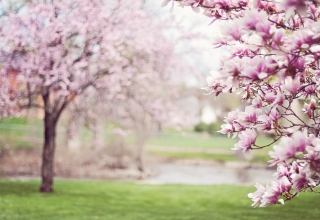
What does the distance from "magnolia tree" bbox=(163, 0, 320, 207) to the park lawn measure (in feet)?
15.0

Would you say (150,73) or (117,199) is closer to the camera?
(117,199)

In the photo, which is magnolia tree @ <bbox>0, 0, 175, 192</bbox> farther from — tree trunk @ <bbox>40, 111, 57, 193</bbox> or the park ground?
the park ground

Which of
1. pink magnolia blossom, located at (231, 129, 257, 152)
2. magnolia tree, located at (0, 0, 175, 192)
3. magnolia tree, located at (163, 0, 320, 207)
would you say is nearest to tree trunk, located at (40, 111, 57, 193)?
magnolia tree, located at (0, 0, 175, 192)

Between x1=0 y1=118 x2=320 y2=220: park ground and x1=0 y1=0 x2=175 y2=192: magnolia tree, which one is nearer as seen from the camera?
x1=0 y1=118 x2=320 y2=220: park ground

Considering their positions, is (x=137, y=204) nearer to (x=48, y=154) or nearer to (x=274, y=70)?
(x=48, y=154)

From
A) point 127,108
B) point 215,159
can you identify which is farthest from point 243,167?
point 127,108

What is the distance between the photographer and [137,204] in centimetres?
919

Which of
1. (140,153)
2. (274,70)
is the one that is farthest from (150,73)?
(140,153)

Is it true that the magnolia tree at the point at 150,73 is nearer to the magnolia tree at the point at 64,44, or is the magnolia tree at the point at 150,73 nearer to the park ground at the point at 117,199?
the magnolia tree at the point at 64,44

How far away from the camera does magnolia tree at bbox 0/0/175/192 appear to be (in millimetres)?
7992

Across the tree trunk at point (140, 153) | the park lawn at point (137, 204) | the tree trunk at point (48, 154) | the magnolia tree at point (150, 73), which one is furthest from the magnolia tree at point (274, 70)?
the tree trunk at point (140, 153)

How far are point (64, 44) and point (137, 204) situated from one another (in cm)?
366

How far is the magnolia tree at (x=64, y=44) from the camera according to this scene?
7.99 metres

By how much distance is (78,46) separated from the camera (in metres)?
8.95
